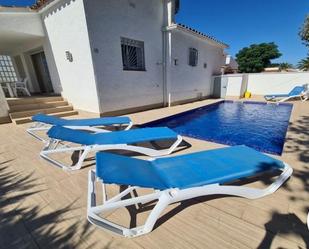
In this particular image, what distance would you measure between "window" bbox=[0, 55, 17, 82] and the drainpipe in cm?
1027

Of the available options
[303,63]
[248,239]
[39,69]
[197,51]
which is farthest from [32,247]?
[303,63]

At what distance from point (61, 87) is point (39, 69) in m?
3.34

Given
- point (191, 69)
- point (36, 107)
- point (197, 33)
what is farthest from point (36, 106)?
point (197, 33)

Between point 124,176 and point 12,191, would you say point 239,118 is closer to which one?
point 124,176

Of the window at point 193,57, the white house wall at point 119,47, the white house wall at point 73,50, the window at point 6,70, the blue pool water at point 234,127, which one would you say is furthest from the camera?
the window at point 6,70

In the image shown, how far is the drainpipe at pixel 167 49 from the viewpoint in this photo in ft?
27.6

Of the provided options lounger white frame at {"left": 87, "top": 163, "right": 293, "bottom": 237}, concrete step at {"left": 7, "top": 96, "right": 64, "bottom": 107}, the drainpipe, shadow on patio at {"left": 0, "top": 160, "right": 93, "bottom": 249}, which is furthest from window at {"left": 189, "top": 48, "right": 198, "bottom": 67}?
shadow on patio at {"left": 0, "top": 160, "right": 93, "bottom": 249}

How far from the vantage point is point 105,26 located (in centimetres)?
628

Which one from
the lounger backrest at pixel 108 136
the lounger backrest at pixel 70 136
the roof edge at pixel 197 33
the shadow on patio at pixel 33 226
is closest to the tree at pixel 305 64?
the roof edge at pixel 197 33

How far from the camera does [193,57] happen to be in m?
10.9

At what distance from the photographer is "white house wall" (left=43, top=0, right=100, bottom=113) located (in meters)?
5.97

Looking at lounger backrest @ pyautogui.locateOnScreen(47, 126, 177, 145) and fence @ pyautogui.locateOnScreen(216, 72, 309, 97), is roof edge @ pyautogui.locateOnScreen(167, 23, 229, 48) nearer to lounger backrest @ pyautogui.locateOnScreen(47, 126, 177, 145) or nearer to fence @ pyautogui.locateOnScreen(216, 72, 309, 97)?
fence @ pyautogui.locateOnScreen(216, 72, 309, 97)

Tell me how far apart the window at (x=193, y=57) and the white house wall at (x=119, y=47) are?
108 inches

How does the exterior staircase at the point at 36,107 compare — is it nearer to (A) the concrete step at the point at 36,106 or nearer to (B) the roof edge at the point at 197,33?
(A) the concrete step at the point at 36,106
